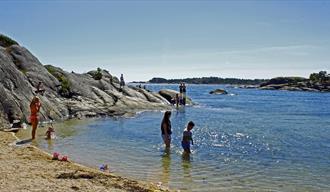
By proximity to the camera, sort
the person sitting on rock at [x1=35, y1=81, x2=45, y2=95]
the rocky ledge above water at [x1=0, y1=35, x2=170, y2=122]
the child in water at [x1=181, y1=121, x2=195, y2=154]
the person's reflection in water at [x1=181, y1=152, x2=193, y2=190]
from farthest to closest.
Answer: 1. the person sitting on rock at [x1=35, y1=81, x2=45, y2=95]
2. the rocky ledge above water at [x1=0, y1=35, x2=170, y2=122]
3. the child in water at [x1=181, y1=121, x2=195, y2=154]
4. the person's reflection in water at [x1=181, y1=152, x2=193, y2=190]

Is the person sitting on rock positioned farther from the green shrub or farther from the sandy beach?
the sandy beach

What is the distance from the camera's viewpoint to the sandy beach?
1180 centimetres

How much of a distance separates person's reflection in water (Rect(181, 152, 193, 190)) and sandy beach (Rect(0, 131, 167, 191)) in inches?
56.9

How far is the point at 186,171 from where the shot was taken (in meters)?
17.5

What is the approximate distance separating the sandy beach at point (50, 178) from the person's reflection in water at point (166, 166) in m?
1.58

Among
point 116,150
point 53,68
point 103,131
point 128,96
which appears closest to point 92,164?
point 116,150

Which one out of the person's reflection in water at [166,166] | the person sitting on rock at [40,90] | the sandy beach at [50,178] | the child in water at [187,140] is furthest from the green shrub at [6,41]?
the sandy beach at [50,178]

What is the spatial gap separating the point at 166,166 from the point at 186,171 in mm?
1287

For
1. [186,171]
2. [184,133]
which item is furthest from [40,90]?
[186,171]

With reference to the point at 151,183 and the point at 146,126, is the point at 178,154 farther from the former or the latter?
the point at 146,126

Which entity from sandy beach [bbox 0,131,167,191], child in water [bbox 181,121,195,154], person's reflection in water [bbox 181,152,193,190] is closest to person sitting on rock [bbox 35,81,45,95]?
child in water [bbox 181,121,195,154]

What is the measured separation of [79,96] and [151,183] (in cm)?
3136

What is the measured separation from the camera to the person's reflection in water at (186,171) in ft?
49.0

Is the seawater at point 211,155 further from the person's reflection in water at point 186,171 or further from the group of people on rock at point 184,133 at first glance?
the group of people on rock at point 184,133
